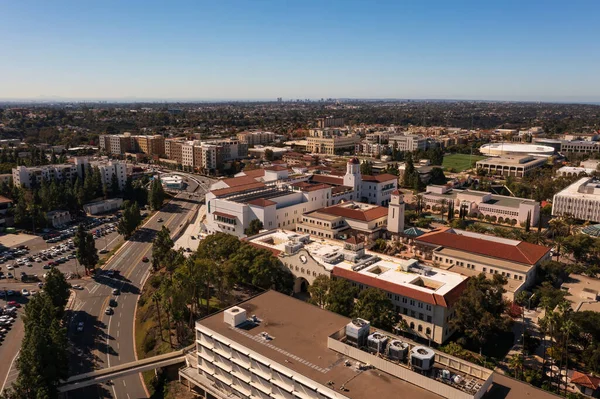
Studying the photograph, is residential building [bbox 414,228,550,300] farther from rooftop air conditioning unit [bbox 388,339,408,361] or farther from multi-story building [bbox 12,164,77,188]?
multi-story building [bbox 12,164,77,188]

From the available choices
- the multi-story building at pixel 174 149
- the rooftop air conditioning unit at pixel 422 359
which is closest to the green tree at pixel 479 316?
the rooftop air conditioning unit at pixel 422 359

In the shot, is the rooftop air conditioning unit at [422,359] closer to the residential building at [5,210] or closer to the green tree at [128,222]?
the green tree at [128,222]

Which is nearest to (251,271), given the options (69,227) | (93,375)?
(93,375)

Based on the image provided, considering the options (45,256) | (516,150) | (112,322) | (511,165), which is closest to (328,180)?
(45,256)

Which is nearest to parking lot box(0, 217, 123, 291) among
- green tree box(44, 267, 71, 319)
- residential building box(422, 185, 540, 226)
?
green tree box(44, 267, 71, 319)

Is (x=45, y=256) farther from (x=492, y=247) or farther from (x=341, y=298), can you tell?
(x=492, y=247)

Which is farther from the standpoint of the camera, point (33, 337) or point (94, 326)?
point (94, 326)

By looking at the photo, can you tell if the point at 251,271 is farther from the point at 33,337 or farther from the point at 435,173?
the point at 435,173
